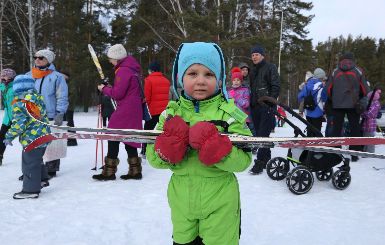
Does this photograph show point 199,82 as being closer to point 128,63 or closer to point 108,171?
point 128,63

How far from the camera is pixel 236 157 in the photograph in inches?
69.7

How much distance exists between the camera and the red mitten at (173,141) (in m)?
1.71

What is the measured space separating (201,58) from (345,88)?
4858 mm

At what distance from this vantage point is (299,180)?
4.49 meters

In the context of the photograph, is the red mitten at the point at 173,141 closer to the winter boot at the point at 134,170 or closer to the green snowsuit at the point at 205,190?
the green snowsuit at the point at 205,190

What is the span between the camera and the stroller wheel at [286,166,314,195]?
445 centimetres

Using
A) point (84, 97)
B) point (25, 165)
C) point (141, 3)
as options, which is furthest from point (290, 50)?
point (25, 165)

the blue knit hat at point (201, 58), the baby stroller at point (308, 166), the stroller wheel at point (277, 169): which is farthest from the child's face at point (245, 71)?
the blue knit hat at point (201, 58)

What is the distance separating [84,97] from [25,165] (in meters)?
23.4

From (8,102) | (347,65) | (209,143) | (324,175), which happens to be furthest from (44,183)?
(347,65)

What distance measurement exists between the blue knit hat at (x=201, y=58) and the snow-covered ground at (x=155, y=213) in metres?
1.73

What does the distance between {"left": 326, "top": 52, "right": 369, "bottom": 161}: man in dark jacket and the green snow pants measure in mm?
4733

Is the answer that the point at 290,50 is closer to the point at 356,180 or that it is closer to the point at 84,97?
the point at 84,97

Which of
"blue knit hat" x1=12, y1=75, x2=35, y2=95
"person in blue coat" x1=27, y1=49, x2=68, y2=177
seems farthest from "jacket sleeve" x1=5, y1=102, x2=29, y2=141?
"person in blue coat" x1=27, y1=49, x2=68, y2=177
